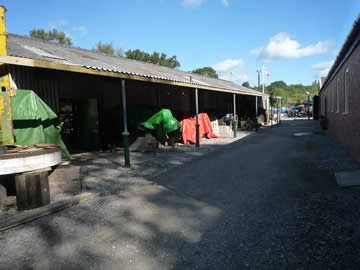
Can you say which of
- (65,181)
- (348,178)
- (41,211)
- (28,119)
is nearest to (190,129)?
(28,119)

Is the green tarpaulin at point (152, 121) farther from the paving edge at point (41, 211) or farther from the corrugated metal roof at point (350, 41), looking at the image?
the corrugated metal roof at point (350, 41)

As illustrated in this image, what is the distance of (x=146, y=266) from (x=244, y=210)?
6.25 feet

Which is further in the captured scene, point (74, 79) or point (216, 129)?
point (216, 129)

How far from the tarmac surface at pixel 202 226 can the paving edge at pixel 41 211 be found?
109 mm

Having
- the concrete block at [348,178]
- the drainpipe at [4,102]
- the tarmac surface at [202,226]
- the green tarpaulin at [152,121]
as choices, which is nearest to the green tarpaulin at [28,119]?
the drainpipe at [4,102]

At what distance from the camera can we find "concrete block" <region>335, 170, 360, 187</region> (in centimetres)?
512

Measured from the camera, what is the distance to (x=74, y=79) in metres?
10.4

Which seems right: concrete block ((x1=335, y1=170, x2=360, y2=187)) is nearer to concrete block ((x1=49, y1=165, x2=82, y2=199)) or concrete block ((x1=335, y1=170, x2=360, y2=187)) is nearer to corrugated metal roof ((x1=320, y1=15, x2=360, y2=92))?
corrugated metal roof ((x1=320, y1=15, x2=360, y2=92))

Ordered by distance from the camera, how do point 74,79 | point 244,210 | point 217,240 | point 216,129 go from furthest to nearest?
point 216,129
point 74,79
point 244,210
point 217,240

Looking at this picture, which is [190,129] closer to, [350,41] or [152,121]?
[152,121]

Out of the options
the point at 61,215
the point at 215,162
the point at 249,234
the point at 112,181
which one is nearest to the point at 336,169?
the point at 215,162

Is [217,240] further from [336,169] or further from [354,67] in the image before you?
[354,67]

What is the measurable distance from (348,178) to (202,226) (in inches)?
143

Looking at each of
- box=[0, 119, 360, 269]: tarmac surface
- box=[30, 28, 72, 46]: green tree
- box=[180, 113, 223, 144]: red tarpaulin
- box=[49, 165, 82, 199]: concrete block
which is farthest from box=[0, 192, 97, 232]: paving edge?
box=[30, 28, 72, 46]: green tree
